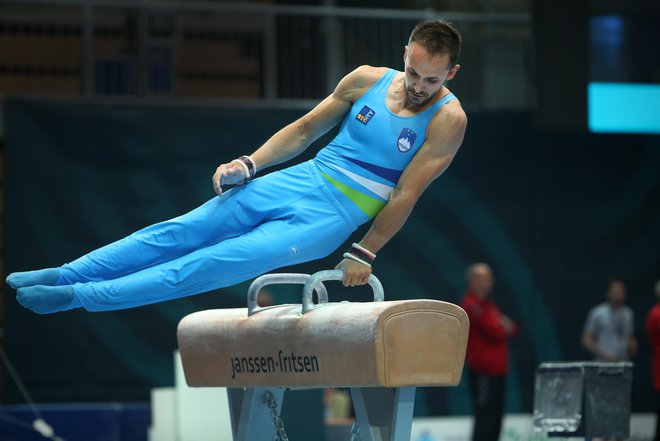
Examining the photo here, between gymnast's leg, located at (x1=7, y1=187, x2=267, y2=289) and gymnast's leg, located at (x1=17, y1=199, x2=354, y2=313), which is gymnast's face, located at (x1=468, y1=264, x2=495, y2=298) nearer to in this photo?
gymnast's leg, located at (x1=17, y1=199, x2=354, y2=313)

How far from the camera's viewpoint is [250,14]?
11.6m

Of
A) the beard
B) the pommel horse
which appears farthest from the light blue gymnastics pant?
the beard

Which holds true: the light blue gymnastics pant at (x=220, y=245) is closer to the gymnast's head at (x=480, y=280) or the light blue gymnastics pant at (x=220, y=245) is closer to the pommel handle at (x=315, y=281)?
the pommel handle at (x=315, y=281)

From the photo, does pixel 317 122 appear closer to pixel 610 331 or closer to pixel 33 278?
pixel 33 278

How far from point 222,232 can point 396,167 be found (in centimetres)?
83

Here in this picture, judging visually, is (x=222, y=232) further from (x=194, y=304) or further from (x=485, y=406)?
(x=194, y=304)

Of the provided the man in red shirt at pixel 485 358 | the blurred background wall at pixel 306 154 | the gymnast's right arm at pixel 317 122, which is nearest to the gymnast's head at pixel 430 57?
the gymnast's right arm at pixel 317 122

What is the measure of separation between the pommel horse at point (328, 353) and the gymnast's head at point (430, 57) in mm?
898

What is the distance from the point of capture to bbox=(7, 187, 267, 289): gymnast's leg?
441 centimetres

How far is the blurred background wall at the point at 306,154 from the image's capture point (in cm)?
977

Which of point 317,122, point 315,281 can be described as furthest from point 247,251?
A: point 317,122

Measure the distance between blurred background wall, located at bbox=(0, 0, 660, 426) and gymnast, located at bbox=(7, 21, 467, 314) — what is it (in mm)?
Answer: 5220

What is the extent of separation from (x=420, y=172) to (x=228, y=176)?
2.79 feet

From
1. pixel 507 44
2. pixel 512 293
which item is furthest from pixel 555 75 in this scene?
pixel 512 293
